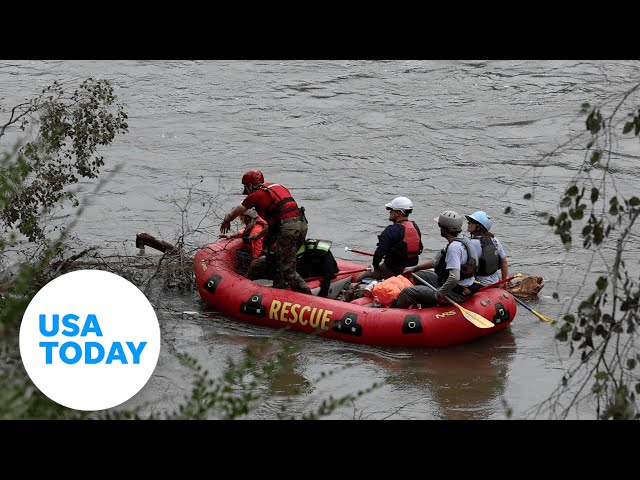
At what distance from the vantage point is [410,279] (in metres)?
11.0

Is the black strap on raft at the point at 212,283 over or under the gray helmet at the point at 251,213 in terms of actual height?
under

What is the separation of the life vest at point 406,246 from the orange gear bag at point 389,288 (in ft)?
0.67

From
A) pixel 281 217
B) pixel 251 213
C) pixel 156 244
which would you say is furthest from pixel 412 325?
pixel 156 244

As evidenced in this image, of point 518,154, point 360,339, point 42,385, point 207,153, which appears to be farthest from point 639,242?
point 42,385

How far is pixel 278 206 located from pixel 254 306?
40.6 inches

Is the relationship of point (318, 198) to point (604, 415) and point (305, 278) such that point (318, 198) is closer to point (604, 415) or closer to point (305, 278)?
point (305, 278)

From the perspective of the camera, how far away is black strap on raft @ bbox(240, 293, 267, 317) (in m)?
11.1

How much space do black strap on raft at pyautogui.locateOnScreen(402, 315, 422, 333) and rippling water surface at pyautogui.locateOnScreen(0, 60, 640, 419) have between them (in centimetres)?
21

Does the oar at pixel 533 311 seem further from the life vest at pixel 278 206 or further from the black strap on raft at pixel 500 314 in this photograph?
the life vest at pixel 278 206

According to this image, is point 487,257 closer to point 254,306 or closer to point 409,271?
point 409,271

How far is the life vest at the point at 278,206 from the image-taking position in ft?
35.8

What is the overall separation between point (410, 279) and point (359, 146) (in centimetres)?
708

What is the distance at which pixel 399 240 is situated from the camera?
10.9m

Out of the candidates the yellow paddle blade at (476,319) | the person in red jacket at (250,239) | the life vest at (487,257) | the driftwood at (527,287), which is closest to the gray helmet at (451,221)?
the life vest at (487,257)
